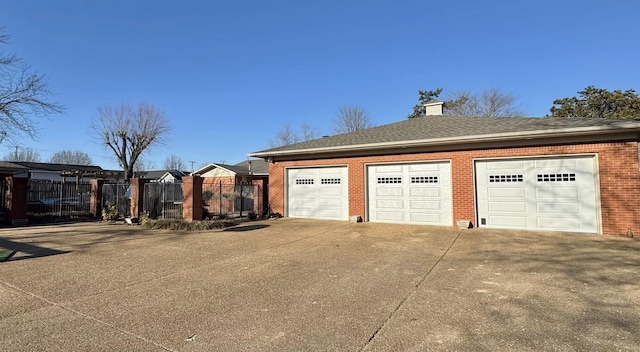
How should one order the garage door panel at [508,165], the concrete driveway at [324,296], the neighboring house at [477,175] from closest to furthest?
the concrete driveway at [324,296]
the neighboring house at [477,175]
the garage door panel at [508,165]

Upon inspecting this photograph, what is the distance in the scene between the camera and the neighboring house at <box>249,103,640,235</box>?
9117 millimetres

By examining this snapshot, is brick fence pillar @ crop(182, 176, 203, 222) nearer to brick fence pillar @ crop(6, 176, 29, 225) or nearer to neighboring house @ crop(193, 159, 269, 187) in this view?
brick fence pillar @ crop(6, 176, 29, 225)

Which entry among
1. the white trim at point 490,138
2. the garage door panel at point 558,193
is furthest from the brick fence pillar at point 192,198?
the garage door panel at point 558,193

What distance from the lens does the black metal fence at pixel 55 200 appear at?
592 inches

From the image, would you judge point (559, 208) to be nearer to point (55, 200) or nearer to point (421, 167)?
point (421, 167)

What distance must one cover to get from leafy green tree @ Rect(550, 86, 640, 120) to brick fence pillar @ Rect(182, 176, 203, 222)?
28248 millimetres

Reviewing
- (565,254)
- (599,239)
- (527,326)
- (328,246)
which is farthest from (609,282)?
(328,246)

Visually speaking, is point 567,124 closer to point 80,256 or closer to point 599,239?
point 599,239

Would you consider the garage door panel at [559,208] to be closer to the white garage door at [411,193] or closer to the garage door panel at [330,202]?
the white garage door at [411,193]

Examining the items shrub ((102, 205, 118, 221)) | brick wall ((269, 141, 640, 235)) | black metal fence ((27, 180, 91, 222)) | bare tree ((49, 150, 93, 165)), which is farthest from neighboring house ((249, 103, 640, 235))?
bare tree ((49, 150, 93, 165))

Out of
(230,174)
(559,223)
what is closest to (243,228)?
(559,223)

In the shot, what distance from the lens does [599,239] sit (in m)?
8.57

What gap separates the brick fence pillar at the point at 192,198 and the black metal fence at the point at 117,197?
4.99 m

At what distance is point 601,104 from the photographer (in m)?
26.9
